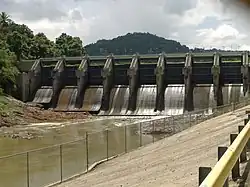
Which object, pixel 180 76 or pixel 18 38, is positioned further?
pixel 18 38

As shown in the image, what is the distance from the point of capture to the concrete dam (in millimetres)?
51625

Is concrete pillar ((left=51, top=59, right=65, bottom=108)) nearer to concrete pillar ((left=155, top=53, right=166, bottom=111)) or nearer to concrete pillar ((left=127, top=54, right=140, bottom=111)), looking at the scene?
concrete pillar ((left=127, top=54, right=140, bottom=111))

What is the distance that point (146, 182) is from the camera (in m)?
11.9

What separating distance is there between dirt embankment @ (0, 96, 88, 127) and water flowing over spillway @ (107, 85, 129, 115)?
3506 millimetres


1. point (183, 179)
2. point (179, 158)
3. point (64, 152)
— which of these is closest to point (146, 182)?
point (183, 179)

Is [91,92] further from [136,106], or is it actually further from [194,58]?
[194,58]

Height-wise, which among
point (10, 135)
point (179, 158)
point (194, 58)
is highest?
point (194, 58)

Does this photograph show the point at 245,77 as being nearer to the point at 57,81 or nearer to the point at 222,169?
the point at 57,81

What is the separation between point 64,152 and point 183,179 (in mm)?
16087

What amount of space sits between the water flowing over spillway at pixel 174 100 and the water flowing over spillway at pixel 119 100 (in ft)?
15.7

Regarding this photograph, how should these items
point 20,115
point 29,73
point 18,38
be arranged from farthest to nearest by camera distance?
point 18,38, point 29,73, point 20,115

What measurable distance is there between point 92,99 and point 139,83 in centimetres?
609

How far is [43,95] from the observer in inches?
2322

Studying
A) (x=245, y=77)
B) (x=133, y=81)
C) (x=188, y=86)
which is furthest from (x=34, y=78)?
(x=245, y=77)
